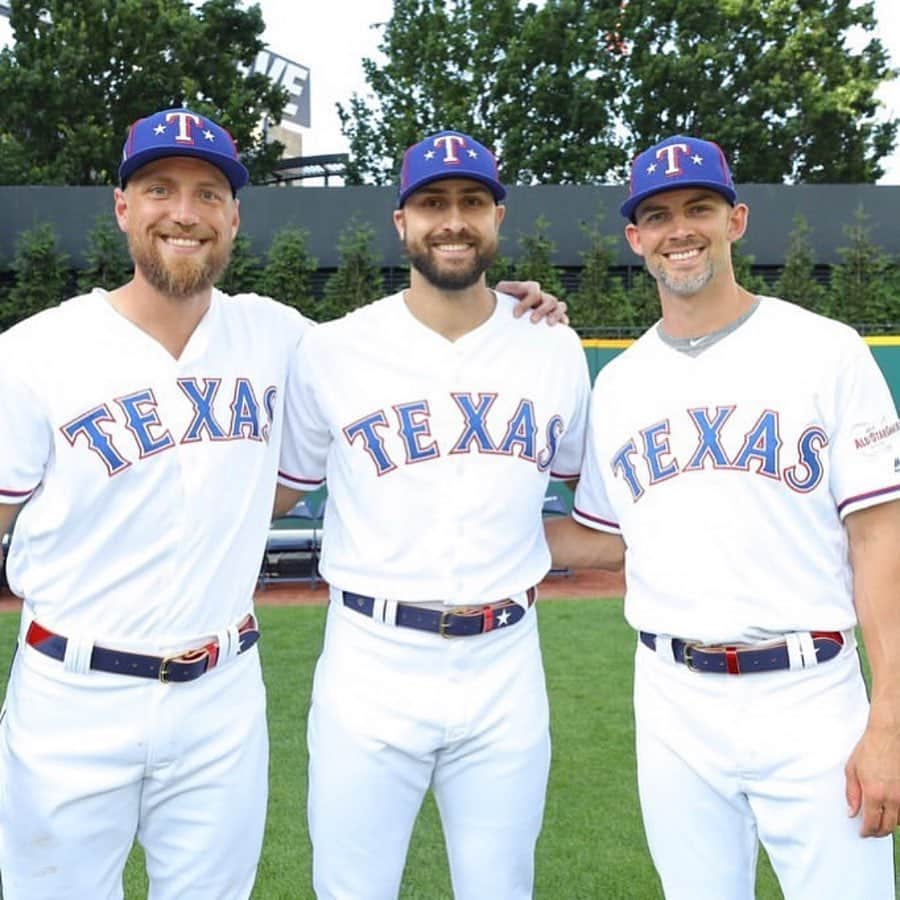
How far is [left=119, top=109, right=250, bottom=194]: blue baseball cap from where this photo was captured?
2.22m

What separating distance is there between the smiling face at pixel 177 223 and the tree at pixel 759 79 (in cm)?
2193

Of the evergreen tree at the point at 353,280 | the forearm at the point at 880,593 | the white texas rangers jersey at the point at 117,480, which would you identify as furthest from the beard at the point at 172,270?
the evergreen tree at the point at 353,280

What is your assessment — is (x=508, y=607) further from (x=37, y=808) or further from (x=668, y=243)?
(x=37, y=808)

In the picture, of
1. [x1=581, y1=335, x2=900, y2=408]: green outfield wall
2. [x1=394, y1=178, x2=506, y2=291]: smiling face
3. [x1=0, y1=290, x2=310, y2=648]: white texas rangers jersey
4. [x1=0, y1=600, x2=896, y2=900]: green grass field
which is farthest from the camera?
[x1=581, y1=335, x2=900, y2=408]: green outfield wall

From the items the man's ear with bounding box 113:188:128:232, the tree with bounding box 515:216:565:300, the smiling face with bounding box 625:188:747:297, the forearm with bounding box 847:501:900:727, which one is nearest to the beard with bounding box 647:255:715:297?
the smiling face with bounding box 625:188:747:297

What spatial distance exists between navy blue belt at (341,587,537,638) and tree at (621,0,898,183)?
22021 mm

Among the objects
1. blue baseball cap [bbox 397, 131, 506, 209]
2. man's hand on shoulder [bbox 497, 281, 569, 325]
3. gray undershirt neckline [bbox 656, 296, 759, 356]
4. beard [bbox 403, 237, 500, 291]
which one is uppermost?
blue baseball cap [bbox 397, 131, 506, 209]

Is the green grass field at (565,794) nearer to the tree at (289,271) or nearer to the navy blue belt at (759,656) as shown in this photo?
the navy blue belt at (759,656)

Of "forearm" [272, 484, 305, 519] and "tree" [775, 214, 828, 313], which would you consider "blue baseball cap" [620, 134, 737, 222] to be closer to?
"forearm" [272, 484, 305, 519]

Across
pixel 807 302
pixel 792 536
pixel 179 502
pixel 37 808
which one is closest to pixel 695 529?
pixel 792 536

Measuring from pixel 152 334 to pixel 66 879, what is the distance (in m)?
1.23

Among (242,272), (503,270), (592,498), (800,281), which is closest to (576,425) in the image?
(592,498)

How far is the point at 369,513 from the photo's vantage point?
Answer: 95.7 inches

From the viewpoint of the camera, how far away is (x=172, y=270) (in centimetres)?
222
